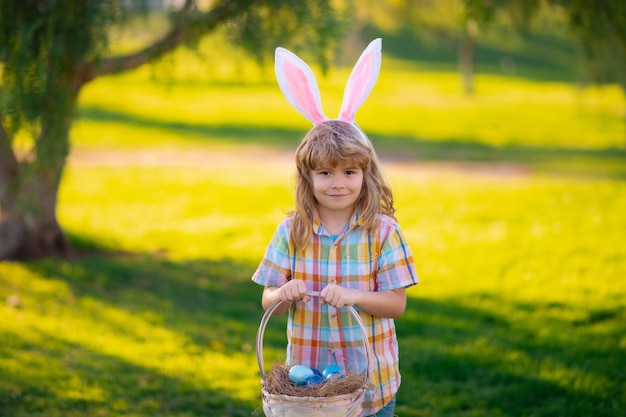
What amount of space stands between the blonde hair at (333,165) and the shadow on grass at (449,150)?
9.36 metres

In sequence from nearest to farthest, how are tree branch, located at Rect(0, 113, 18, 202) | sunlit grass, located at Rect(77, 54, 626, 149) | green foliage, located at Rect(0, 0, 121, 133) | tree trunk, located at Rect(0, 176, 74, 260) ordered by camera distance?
green foliage, located at Rect(0, 0, 121, 133) < tree branch, located at Rect(0, 113, 18, 202) < tree trunk, located at Rect(0, 176, 74, 260) < sunlit grass, located at Rect(77, 54, 626, 149)

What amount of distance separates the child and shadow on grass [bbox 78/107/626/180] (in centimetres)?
941

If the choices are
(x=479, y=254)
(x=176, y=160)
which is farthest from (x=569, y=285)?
(x=176, y=160)

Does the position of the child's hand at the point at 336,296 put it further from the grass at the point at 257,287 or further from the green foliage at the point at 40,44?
the green foliage at the point at 40,44

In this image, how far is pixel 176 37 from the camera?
6.62 meters

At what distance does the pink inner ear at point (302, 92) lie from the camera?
2.95 metres

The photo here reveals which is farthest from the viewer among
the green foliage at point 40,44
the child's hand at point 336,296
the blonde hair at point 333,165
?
the green foliage at point 40,44

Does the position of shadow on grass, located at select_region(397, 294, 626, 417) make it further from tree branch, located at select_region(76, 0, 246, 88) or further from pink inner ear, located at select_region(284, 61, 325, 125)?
tree branch, located at select_region(76, 0, 246, 88)

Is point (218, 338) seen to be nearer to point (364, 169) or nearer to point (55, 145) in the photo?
point (55, 145)

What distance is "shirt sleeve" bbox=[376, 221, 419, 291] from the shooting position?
9.30ft

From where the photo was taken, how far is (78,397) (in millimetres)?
4383

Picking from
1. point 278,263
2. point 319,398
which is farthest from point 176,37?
point 319,398

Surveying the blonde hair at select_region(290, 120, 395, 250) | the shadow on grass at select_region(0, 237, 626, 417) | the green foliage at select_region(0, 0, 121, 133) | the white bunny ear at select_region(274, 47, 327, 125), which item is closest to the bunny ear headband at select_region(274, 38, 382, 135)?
the white bunny ear at select_region(274, 47, 327, 125)

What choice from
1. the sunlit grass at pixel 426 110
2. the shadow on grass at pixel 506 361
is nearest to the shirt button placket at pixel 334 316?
the shadow on grass at pixel 506 361
